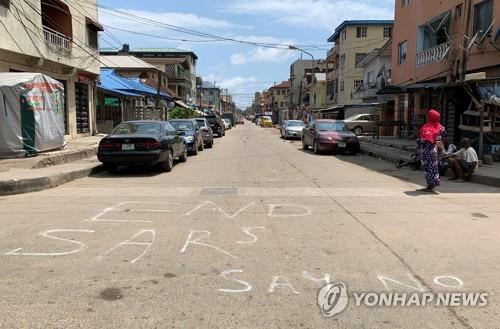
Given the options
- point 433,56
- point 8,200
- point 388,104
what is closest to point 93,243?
point 8,200

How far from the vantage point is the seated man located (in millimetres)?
12000

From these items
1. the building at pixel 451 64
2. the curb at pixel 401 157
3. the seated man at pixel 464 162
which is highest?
the building at pixel 451 64

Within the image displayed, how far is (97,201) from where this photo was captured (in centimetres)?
866

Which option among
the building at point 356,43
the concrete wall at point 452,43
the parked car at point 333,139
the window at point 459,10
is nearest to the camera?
the concrete wall at point 452,43

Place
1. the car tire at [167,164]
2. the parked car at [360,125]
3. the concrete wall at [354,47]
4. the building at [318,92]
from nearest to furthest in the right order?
1. the car tire at [167,164]
2. the parked car at [360,125]
3. the concrete wall at [354,47]
4. the building at [318,92]

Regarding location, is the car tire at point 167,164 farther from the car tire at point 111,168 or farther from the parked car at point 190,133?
the parked car at point 190,133

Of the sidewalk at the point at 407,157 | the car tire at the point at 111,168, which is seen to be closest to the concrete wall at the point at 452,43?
the sidewalk at the point at 407,157

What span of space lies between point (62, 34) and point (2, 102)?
920 cm

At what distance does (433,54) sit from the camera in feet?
72.1

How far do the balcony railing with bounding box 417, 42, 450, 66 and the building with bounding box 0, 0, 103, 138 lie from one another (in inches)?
645

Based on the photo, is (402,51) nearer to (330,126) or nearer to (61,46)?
(330,126)

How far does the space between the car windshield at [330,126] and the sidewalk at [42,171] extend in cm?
1008

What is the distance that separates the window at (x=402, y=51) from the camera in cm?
2669

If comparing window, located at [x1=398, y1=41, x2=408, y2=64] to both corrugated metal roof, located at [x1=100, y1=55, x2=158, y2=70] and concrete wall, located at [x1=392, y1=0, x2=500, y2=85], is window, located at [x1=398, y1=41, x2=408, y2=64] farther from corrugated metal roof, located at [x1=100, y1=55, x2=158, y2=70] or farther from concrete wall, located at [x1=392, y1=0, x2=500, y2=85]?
corrugated metal roof, located at [x1=100, y1=55, x2=158, y2=70]
